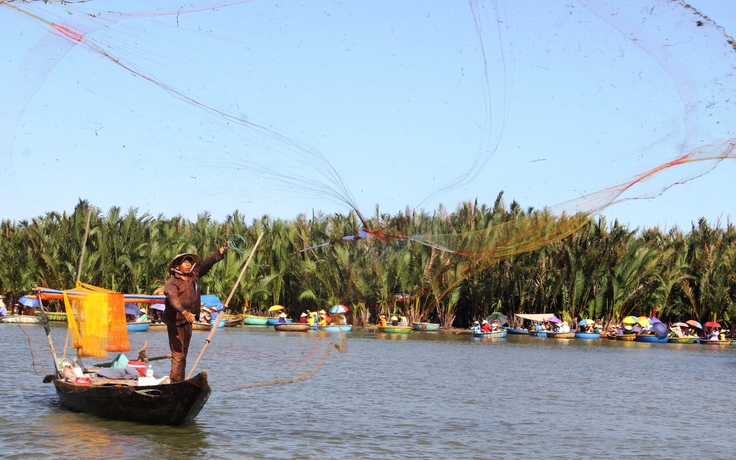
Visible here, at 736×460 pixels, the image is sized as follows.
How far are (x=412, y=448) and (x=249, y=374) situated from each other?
936cm

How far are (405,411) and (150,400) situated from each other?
5.28 meters

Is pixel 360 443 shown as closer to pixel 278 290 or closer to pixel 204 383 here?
pixel 204 383

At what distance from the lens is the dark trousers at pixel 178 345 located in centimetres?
1310

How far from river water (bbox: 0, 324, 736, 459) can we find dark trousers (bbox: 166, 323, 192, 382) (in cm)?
87

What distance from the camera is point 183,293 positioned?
42.4 ft

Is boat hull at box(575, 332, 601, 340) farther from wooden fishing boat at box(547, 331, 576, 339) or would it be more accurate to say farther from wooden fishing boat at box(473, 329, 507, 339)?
wooden fishing boat at box(473, 329, 507, 339)

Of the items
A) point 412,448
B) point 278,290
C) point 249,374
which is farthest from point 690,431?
point 278,290

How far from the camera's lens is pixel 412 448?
42.9ft

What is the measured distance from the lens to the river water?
1295 cm

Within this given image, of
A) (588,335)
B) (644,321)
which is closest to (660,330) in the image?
(644,321)

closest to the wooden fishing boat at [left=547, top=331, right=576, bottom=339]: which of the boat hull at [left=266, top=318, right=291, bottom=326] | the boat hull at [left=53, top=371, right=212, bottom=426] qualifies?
the boat hull at [left=266, top=318, right=291, bottom=326]

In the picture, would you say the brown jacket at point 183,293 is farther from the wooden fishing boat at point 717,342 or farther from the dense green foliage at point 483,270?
the wooden fishing boat at point 717,342

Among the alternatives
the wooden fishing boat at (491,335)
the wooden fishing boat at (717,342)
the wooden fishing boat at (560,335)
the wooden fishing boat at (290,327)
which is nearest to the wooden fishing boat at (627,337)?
the wooden fishing boat at (560,335)

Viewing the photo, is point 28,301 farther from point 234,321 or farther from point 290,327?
point 290,327
